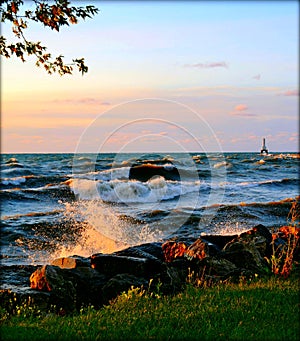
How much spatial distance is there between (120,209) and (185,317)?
62.2 ft

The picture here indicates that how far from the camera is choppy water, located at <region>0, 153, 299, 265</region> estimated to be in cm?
1764

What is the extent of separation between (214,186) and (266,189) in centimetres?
381

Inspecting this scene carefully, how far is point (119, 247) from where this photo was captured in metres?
16.4

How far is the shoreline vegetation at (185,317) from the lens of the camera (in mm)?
6441

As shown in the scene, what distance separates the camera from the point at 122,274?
970 centimetres

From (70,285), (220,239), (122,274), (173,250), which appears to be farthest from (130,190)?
(70,285)

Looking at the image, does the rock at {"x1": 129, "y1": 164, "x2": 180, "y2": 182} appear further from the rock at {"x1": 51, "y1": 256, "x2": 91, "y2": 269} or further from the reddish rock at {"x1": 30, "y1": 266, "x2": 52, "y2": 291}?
the reddish rock at {"x1": 30, "y1": 266, "x2": 52, "y2": 291}

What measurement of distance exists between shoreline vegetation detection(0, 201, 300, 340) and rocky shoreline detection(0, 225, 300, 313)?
281 millimetres

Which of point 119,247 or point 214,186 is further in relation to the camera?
point 214,186

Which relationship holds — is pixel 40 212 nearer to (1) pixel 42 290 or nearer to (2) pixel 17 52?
(1) pixel 42 290

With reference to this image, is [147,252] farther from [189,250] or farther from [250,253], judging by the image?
[250,253]

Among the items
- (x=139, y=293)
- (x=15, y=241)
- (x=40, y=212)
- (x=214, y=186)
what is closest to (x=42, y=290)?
(x=139, y=293)

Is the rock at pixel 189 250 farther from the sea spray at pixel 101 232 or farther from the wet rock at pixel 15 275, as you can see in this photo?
the sea spray at pixel 101 232

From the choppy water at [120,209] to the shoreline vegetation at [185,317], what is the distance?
7.05m
